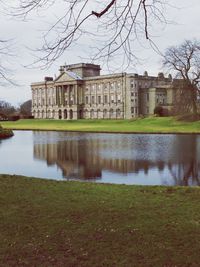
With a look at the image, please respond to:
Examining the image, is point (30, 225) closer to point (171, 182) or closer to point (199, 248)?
point (199, 248)

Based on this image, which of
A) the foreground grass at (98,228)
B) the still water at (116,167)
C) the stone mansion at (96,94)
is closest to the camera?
the foreground grass at (98,228)

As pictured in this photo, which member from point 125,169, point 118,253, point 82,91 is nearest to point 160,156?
point 125,169

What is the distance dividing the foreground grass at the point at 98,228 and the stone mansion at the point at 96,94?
8432 centimetres

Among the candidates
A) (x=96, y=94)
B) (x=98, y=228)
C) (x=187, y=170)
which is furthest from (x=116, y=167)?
(x=96, y=94)

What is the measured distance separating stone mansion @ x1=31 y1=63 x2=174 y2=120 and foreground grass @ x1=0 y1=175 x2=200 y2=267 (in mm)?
84324

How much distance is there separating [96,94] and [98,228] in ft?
344

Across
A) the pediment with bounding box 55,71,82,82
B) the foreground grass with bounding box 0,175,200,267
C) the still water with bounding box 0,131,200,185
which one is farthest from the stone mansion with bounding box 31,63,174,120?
the foreground grass with bounding box 0,175,200,267

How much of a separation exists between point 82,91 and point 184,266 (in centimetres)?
11039

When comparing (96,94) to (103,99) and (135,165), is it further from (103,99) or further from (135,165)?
(135,165)

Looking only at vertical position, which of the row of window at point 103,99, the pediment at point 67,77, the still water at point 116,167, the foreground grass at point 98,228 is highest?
the pediment at point 67,77

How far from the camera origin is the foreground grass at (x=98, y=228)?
5512 mm

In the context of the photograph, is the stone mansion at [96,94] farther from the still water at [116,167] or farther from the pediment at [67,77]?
the still water at [116,167]

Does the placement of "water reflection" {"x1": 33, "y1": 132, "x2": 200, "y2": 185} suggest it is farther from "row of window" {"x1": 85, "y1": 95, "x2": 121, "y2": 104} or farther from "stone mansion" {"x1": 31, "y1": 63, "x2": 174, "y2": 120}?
"row of window" {"x1": 85, "y1": 95, "x2": 121, "y2": 104}

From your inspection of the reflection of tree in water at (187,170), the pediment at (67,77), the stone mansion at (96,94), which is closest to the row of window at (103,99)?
the stone mansion at (96,94)
